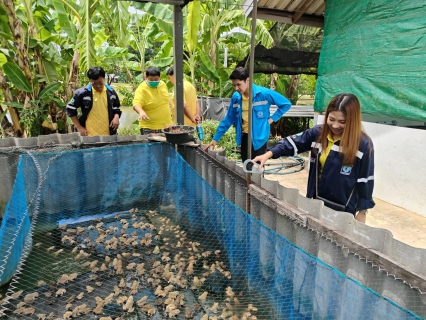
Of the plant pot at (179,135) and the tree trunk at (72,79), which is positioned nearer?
the plant pot at (179,135)

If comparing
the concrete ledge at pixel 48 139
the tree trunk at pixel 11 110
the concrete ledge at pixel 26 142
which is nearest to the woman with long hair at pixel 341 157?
the concrete ledge at pixel 48 139

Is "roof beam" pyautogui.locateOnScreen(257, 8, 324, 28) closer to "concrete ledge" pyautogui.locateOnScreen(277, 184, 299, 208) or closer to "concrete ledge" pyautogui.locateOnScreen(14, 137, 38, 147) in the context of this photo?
"concrete ledge" pyautogui.locateOnScreen(14, 137, 38, 147)

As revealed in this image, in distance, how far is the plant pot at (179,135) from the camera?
3650 millimetres

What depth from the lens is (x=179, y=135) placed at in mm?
3654

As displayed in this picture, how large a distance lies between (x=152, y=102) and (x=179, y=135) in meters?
1.17

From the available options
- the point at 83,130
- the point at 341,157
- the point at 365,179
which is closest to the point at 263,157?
the point at 341,157

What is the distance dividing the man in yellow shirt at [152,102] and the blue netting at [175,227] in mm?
799

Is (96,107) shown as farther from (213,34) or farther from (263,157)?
(213,34)

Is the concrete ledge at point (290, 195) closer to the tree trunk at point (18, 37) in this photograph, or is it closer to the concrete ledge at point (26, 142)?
the concrete ledge at point (26, 142)

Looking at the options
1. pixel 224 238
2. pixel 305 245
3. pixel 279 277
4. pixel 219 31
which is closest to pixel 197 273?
pixel 224 238

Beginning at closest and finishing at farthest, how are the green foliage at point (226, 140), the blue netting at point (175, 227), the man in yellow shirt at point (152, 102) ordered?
the blue netting at point (175, 227), the man in yellow shirt at point (152, 102), the green foliage at point (226, 140)

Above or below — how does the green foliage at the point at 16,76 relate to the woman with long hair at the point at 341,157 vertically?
above

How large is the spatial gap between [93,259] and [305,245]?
2.21 meters

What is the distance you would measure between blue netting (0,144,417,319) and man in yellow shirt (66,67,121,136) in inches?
34.8
